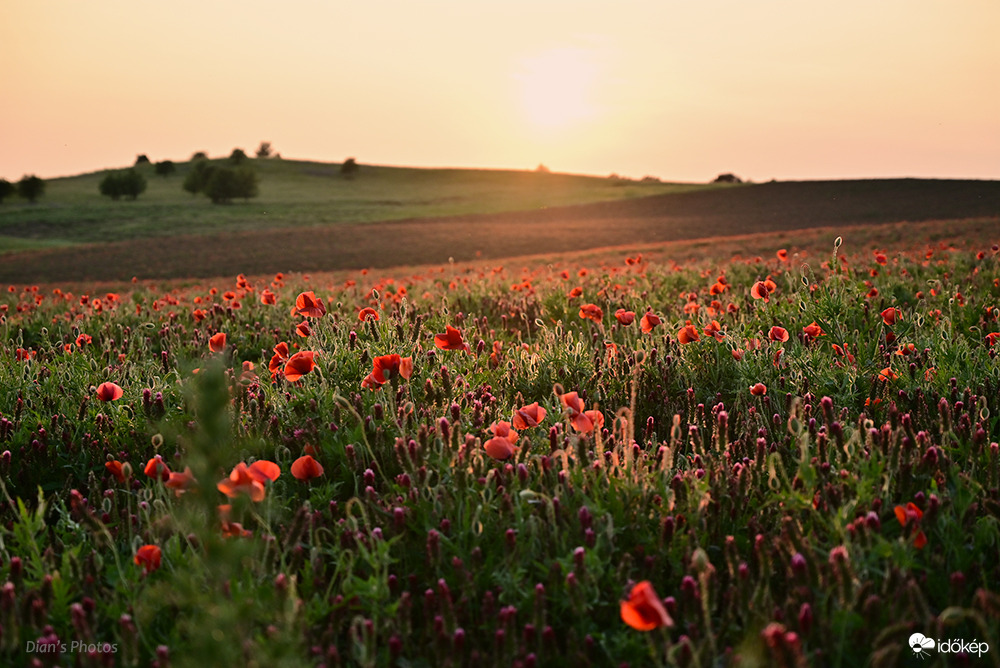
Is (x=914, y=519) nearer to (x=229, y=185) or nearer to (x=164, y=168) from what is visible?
(x=229, y=185)

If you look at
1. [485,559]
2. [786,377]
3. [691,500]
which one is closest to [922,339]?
[786,377]

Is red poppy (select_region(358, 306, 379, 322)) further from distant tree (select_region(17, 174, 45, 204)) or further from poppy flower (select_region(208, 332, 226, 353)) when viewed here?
distant tree (select_region(17, 174, 45, 204))

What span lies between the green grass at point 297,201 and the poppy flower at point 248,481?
154ft

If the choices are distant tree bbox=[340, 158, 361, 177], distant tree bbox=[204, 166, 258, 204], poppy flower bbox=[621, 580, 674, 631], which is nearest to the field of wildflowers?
poppy flower bbox=[621, 580, 674, 631]

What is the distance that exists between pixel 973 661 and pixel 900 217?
140 ft

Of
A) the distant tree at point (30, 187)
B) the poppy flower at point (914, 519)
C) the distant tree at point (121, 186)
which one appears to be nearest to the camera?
the poppy flower at point (914, 519)

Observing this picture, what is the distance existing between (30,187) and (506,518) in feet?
263

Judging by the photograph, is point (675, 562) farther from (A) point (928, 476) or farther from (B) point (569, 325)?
(B) point (569, 325)

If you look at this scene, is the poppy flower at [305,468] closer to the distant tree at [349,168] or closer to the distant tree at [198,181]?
the distant tree at [198,181]

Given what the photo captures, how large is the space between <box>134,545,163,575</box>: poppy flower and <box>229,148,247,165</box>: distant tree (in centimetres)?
10096

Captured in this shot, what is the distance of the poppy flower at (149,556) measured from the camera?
2.15m

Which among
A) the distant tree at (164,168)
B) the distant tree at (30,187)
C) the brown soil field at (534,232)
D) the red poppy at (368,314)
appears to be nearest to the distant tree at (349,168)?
the distant tree at (164,168)

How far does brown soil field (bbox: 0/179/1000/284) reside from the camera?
97.1ft

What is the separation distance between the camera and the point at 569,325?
650 cm
